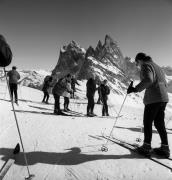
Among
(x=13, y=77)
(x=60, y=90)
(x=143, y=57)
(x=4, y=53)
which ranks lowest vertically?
(x=60, y=90)

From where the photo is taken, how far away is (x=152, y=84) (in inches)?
161

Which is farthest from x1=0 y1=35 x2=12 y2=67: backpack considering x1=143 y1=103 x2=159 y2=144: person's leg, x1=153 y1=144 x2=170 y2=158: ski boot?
x1=153 y1=144 x2=170 y2=158: ski boot

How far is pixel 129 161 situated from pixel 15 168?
2228mm

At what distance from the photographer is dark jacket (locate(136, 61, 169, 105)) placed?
12.8 ft

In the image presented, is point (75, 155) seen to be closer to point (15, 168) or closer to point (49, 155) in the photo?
point (49, 155)

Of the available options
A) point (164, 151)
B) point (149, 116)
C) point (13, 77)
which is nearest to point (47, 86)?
point (13, 77)

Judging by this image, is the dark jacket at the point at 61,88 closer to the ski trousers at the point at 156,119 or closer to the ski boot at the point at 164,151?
the ski trousers at the point at 156,119

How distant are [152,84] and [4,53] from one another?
3.05 m

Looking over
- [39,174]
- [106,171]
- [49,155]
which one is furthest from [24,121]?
[106,171]

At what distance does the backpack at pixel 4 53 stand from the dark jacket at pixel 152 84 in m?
2.65

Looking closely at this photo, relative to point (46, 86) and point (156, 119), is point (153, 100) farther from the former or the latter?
point (46, 86)

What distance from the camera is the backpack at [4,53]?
3.16 m

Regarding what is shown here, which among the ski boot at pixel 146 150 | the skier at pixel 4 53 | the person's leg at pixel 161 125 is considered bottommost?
the ski boot at pixel 146 150

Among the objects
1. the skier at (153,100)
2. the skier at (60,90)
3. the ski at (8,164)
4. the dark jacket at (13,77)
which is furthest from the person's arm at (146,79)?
the dark jacket at (13,77)
